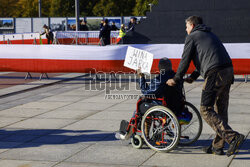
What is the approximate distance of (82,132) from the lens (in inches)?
306

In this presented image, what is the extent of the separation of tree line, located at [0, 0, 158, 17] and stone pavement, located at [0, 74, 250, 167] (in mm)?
44672

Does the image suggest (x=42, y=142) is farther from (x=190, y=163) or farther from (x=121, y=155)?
(x=190, y=163)

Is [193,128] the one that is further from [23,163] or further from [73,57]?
[73,57]

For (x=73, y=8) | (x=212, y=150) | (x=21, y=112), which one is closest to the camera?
(x=212, y=150)

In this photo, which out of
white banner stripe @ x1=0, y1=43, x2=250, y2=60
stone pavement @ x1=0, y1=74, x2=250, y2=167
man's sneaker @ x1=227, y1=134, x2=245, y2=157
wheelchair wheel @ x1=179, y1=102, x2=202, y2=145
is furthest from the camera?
white banner stripe @ x1=0, y1=43, x2=250, y2=60

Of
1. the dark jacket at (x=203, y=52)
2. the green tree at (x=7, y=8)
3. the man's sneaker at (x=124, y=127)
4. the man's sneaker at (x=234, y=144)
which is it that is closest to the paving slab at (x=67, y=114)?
the man's sneaker at (x=124, y=127)

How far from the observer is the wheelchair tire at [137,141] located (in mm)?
6621

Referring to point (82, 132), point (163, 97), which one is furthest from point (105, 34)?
point (163, 97)

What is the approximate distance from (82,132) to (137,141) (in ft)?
4.64

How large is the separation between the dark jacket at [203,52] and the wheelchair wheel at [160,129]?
0.52 metres

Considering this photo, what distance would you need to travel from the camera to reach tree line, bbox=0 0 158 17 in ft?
203

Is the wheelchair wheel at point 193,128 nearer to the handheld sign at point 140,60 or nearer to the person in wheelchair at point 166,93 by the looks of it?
the person in wheelchair at point 166,93

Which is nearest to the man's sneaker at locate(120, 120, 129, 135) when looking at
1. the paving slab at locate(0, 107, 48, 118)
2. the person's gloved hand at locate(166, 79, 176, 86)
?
the person's gloved hand at locate(166, 79, 176, 86)

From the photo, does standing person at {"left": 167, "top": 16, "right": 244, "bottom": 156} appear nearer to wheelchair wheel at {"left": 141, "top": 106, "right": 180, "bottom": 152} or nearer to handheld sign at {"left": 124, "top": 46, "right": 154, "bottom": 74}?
wheelchair wheel at {"left": 141, "top": 106, "right": 180, "bottom": 152}
